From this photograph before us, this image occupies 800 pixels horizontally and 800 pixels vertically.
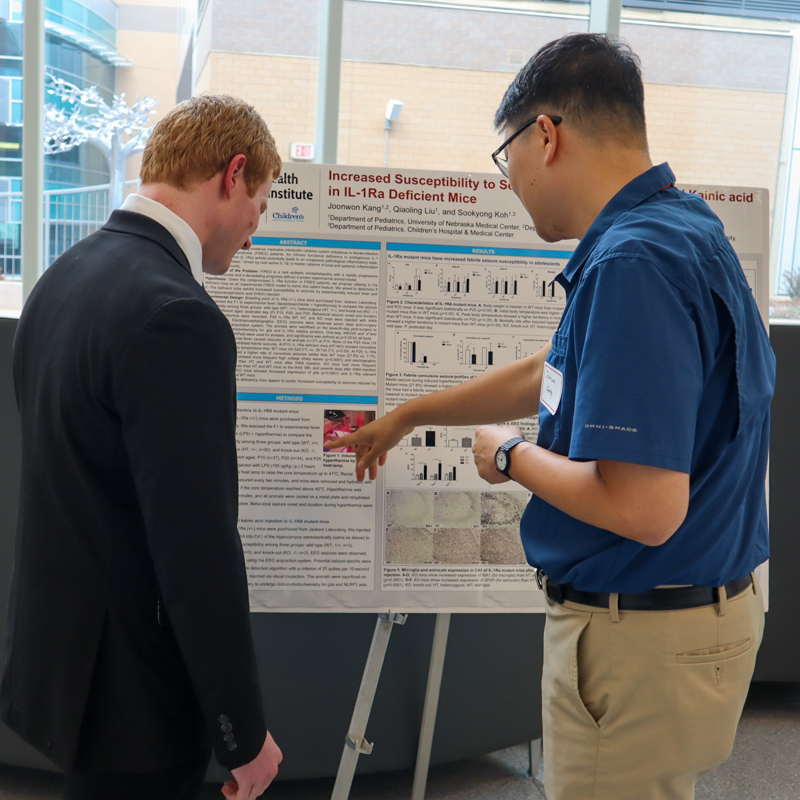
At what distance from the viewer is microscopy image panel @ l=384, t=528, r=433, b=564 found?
185 centimetres

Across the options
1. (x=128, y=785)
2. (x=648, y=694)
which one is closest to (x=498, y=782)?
(x=648, y=694)

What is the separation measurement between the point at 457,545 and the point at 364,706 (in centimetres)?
46

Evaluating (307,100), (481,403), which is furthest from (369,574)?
(307,100)

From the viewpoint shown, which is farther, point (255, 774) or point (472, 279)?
point (472, 279)

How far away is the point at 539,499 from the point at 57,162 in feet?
8.05

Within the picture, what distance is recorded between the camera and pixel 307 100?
287cm

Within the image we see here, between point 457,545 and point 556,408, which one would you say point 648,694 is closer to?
point 556,408

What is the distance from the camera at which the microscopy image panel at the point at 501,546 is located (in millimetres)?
1887

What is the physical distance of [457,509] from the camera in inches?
73.9

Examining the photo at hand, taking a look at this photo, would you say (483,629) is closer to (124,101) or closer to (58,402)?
(58,402)

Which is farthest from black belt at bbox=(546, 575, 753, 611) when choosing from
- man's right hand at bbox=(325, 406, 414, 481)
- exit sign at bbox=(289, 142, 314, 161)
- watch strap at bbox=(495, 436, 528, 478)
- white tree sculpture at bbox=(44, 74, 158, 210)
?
white tree sculpture at bbox=(44, 74, 158, 210)

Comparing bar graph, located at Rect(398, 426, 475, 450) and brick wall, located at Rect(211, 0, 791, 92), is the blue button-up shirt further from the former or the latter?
brick wall, located at Rect(211, 0, 791, 92)

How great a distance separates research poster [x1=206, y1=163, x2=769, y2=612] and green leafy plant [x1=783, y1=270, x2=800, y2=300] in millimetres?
1980

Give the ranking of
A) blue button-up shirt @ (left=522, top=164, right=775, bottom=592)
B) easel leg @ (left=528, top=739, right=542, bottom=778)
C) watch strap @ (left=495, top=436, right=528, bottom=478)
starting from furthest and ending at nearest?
easel leg @ (left=528, top=739, right=542, bottom=778) → watch strap @ (left=495, top=436, right=528, bottom=478) → blue button-up shirt @ (left=522, top=164, right=775, bottom=592)
